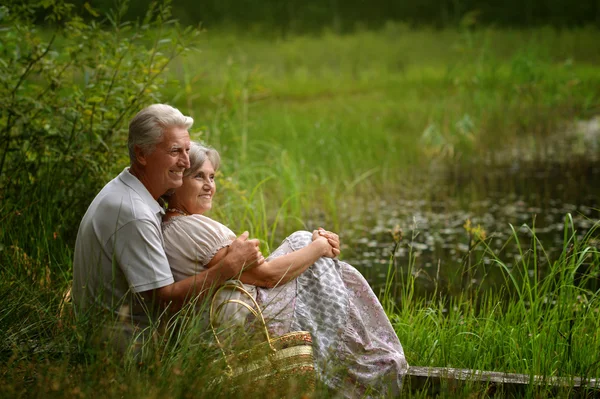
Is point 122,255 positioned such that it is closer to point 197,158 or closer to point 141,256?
point 141,256

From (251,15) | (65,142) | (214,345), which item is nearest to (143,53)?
(65,142)

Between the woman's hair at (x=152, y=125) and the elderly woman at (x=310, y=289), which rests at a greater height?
the woman's hair at (x=152, y=125)

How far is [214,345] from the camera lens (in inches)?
100

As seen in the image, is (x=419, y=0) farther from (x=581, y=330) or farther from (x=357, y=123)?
(x=581, y=330)

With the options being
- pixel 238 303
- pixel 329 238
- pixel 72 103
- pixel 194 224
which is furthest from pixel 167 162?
pixel 72 103

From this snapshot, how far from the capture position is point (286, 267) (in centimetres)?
290

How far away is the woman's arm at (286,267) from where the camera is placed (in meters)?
2.85

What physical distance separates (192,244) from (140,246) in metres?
0.19

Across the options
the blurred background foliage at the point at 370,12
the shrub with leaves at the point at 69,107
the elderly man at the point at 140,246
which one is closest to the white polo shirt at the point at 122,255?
the elderly man at the point at 140,246

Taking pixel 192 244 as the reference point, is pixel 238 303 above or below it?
below

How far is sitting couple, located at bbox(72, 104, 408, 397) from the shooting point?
269 centimetres

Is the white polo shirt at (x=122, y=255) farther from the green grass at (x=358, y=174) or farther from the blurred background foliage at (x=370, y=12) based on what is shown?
the blurred background foliage at (x=370, y=12)

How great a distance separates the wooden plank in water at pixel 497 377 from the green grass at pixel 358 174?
73mm

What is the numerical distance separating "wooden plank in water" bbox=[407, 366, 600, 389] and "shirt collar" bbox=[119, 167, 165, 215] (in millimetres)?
1058
